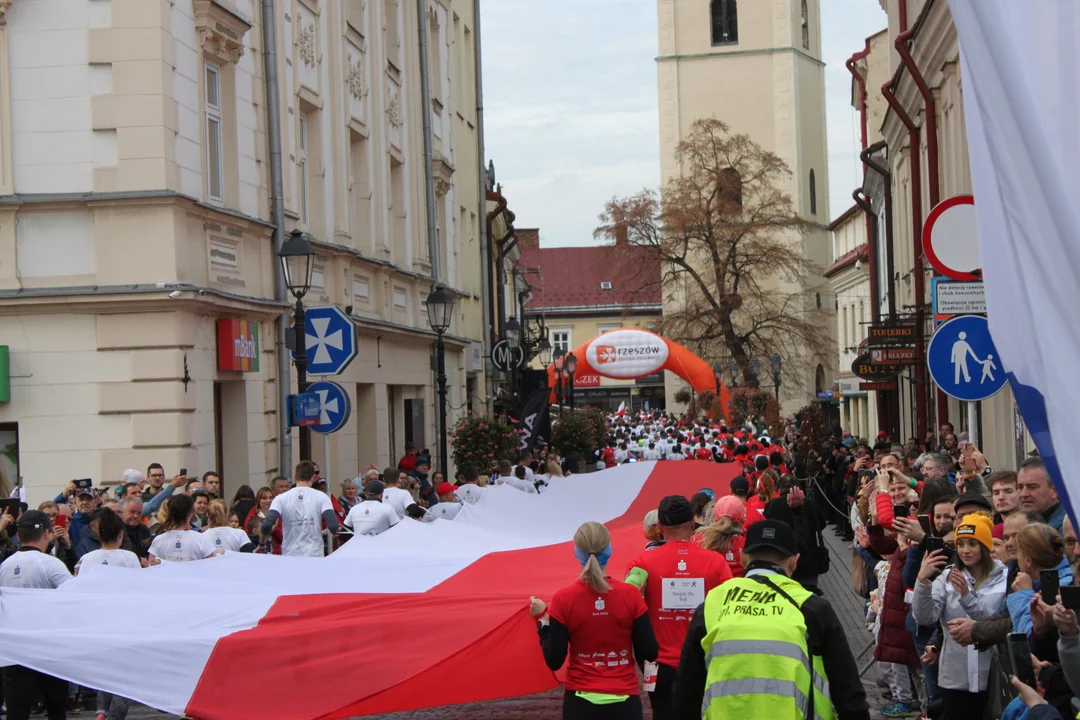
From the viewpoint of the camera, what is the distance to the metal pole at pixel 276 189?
18.8m

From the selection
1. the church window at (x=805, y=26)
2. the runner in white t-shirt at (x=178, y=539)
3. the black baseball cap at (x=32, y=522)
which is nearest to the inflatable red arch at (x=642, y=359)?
the church window at (x=805, y=26)

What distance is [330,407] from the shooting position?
1445 centimetres

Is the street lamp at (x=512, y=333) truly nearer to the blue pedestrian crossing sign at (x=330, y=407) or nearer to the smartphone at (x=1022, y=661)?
the blue pedestrian crossing sign at (x=330, y=407)

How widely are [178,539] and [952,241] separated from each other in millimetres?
5892

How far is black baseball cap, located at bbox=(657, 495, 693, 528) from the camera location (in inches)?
307

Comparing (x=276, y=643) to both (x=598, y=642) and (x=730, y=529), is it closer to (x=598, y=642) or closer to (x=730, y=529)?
(x=598, y=642)

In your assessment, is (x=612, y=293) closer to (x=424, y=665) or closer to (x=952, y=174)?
(x=952, y=174)

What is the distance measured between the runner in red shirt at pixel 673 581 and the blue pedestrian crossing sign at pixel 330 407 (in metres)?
6.97

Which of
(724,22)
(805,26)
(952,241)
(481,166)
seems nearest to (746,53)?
(724,22)

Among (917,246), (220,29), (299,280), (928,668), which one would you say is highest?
(220,29)

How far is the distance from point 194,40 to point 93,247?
8.90 feet

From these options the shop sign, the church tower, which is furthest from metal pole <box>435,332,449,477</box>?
the church tower

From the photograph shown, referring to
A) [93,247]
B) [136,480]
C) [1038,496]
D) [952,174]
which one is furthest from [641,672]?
[952,174]

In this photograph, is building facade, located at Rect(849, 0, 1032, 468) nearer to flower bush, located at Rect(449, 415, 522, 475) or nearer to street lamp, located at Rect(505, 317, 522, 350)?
flower bush, located at Rect(449, 415, 522, 475)
